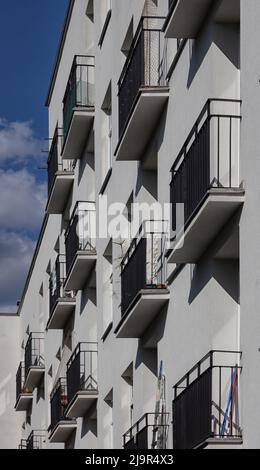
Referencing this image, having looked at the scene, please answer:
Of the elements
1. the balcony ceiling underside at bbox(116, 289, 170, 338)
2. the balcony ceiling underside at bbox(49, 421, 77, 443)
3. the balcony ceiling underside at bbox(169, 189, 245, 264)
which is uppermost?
the balcony ceiling underside at bbox(49, 421, 77, 443)

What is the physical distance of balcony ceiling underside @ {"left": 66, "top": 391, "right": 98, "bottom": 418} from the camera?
1281 inches

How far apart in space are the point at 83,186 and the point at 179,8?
15423mm

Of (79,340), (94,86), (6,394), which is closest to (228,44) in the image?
(94,86)

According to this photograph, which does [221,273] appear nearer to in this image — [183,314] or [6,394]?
[183,314]

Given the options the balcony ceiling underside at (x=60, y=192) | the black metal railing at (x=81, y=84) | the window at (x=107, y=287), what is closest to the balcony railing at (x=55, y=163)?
the balcony ceiling underside at (x=60, y=192)

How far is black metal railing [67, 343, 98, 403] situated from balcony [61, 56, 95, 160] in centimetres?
484

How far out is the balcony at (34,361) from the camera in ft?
153

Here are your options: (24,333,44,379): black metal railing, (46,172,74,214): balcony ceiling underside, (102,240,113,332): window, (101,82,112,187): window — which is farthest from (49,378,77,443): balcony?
Answer: (24,333,44,379): black metal railing

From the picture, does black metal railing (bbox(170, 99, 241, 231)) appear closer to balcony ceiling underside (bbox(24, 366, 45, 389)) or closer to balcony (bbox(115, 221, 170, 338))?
balcony (bbox(115, 221, 170, 338))

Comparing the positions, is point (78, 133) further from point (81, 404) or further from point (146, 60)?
point (146, 60)

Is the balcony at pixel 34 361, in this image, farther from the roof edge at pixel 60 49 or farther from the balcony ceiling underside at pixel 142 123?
the balcony ceiling underside at pixel 142 123

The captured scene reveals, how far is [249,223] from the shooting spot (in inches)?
694

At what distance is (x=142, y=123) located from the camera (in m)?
24.4

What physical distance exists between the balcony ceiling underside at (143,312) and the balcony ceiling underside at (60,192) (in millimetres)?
11961
